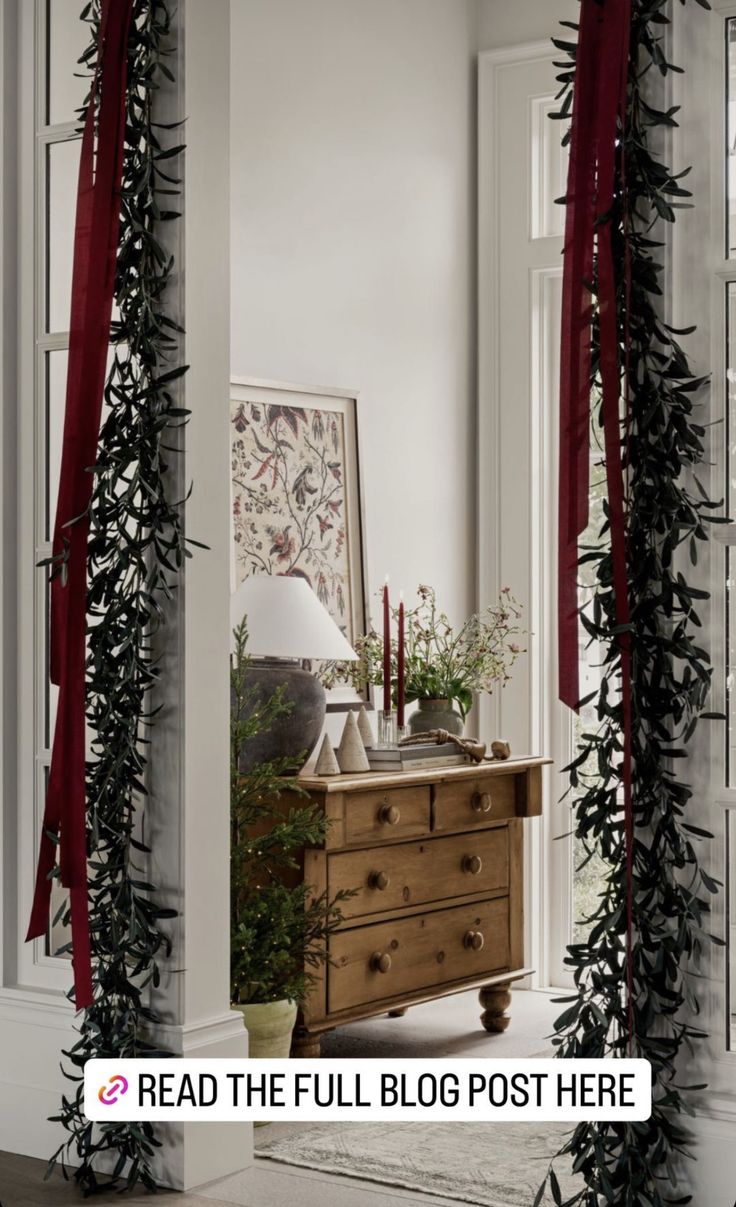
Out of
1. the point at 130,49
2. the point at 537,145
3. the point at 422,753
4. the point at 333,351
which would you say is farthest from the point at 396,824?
the point at 537,145

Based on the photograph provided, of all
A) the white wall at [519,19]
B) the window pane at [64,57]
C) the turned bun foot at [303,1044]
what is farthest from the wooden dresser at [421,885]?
the white wall at [519,19]

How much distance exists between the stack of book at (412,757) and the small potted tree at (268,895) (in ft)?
1.30

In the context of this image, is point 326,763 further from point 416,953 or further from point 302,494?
point 302,494

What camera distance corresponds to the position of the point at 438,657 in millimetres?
4930

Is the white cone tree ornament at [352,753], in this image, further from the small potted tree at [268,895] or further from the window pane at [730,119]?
the window pane at [730,119]

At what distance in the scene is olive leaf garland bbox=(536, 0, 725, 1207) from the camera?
270 centimetres

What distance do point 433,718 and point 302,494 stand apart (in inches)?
32.3

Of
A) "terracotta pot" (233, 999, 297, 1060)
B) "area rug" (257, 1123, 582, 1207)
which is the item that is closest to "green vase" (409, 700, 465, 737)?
"terracotta pot" (233, 999, 297, 1060)

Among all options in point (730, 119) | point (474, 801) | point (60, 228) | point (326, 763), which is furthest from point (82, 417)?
point (474, 801)

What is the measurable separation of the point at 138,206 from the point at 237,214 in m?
1.34

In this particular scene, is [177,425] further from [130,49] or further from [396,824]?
[396,824]

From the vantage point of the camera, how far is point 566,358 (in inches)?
108

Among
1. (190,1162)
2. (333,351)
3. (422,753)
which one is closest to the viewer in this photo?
(190,1162)

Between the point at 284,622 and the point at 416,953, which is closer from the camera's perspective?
the point at 284,622
